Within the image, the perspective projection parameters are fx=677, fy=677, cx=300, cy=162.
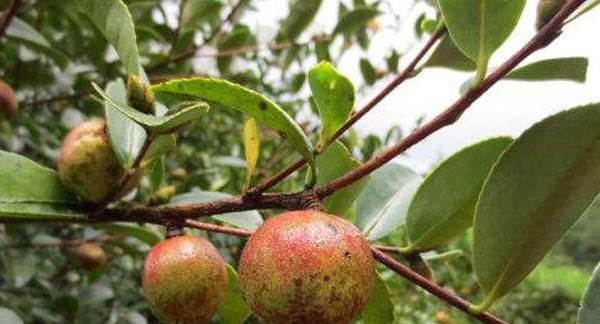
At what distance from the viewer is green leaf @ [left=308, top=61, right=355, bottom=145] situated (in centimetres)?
82

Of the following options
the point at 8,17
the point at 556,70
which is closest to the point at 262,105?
the point at 556,70

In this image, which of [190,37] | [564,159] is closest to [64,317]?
[190,37]

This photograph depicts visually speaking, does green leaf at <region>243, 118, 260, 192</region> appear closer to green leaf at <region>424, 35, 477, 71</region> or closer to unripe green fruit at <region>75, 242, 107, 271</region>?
green leaf at <region>424, 35, 477, 71</region>

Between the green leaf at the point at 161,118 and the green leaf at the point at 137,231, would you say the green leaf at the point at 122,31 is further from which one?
the green leaf at the point at 137,231

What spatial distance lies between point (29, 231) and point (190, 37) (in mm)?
842

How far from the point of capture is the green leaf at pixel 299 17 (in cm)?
206

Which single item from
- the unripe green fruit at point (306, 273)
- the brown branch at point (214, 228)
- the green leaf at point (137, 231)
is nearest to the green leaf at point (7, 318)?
the green leaf at point (137, 231)

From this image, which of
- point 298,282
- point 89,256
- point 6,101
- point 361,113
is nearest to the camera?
point 298,282

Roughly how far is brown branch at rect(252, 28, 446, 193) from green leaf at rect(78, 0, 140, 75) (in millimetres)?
246

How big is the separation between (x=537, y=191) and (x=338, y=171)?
0.33 meters

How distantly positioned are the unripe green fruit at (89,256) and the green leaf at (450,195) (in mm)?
1095

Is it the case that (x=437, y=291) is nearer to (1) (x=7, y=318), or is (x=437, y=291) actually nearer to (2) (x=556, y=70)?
(2) (x=556, y=70)

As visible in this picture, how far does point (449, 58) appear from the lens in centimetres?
122

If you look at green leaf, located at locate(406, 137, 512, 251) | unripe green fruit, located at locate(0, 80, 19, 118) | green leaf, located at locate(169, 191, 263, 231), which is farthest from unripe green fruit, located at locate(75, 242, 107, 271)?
green leaf, located at locate(406, 137, 512, 251)
